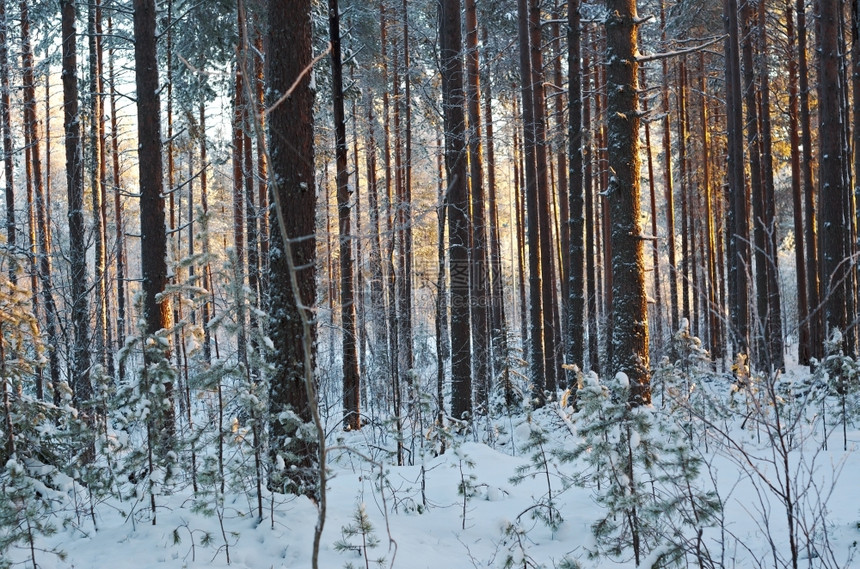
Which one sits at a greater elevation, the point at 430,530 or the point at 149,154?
the point at 149,154

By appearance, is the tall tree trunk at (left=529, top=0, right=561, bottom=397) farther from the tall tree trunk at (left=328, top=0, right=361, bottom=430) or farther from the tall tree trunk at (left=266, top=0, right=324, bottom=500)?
the tall tree trunk at (left=266, top=0, right=324, bottom=500)

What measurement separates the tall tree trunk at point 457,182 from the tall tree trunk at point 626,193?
2.51 metres

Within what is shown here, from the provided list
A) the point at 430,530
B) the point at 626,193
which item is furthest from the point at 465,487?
the point at 626,193

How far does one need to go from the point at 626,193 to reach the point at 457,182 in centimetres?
337

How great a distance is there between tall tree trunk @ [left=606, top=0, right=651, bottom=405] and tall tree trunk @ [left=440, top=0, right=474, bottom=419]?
251 cm

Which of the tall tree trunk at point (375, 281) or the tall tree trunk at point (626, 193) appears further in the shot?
the tall tree trunk at point (375, 281)

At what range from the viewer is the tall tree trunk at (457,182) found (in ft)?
31.0

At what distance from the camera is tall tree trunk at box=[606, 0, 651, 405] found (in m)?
7.21

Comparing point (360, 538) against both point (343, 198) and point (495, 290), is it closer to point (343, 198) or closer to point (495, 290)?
point (343, 198)

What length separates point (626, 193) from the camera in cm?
733

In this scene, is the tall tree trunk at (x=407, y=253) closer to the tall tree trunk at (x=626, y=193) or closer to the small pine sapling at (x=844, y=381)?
the tall tree trunk at (x=626, y=193)

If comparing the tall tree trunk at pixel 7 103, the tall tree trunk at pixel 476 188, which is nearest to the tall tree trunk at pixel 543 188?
the tall tree trunk at pixel 476 188

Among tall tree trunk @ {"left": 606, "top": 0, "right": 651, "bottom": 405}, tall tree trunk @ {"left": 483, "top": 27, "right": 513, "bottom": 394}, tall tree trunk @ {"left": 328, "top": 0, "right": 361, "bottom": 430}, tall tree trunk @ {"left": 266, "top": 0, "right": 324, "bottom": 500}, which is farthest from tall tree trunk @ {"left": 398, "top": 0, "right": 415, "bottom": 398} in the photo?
tall tree trunk @ {"left": 266, "top": 0, "right": 324, "bottom": 500}

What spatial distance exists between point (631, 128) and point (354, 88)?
6309 millimetres
